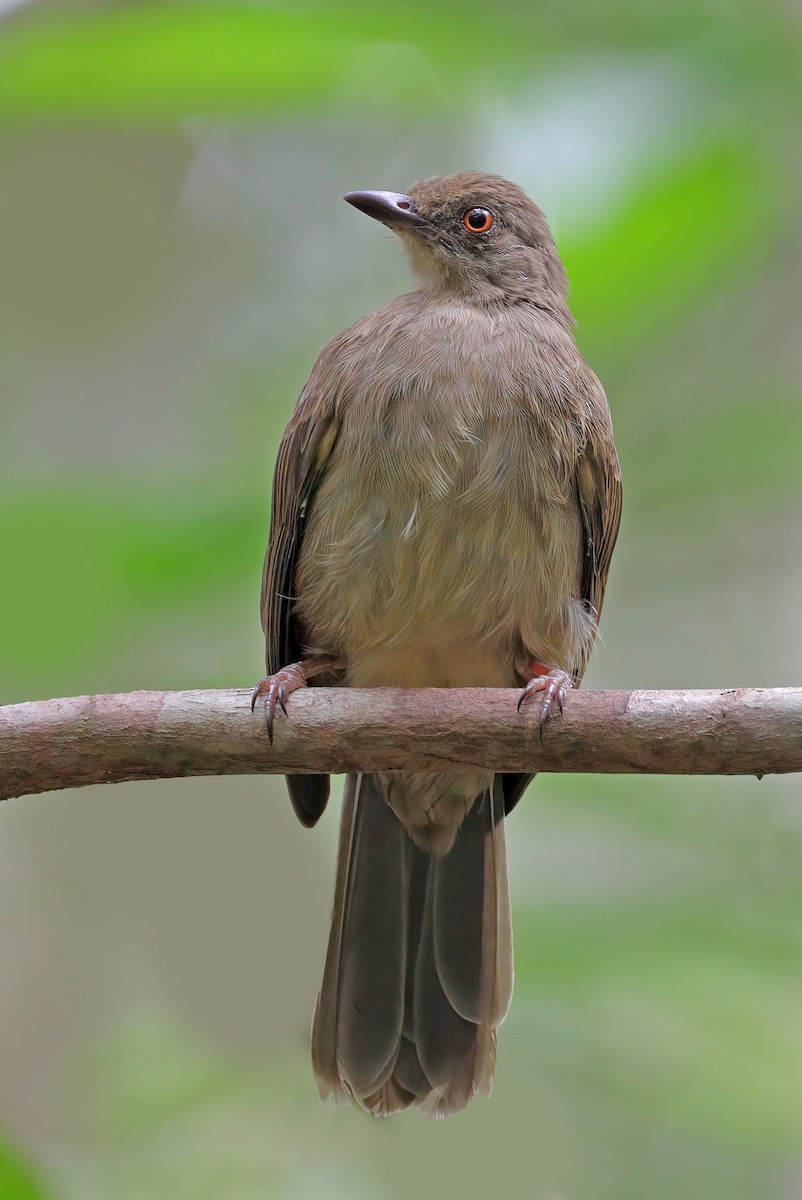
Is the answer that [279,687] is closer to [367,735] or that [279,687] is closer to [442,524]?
[367,735]

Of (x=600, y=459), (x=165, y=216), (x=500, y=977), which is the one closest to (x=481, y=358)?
(x=600, y=459)

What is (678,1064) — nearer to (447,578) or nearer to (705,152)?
(447,578)

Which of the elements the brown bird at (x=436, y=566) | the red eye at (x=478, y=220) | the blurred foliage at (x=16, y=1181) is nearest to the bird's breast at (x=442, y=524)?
the brown bird at (x=436, y=566)

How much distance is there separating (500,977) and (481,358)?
1.80 meters

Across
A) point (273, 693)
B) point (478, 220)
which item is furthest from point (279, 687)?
point (478, 220)

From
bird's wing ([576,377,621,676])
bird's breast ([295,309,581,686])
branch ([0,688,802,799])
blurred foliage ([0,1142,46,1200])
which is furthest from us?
bird's wing ([576,377,621,676])

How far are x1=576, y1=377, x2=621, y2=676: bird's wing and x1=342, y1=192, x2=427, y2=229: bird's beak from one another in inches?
31.5

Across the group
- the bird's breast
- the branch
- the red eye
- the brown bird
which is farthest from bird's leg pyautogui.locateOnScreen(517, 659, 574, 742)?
the red eye

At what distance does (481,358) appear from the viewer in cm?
398

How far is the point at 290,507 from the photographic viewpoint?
418cm

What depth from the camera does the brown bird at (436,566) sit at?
3.88 meters

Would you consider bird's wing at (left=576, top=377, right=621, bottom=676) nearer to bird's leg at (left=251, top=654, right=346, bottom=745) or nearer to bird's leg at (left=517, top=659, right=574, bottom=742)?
bird's leg at (left=517, top=659, right=574, bottom=742)

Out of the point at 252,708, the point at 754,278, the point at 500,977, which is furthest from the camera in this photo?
the point at 754,278

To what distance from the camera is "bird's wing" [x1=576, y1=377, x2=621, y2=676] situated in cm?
405
